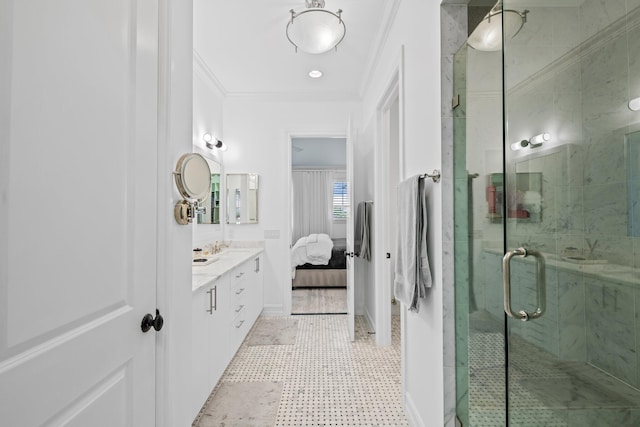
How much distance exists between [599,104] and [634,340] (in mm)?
594

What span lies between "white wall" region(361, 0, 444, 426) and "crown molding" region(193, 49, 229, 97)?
6.48 feet

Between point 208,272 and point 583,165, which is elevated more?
point 583,165

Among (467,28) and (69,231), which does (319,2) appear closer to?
(467,28)

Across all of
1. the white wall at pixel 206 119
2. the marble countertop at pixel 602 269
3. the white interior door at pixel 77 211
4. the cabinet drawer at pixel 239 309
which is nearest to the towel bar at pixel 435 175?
the marble countertop at pixel 602 269

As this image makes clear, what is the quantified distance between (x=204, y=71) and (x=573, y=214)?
3.41 metres

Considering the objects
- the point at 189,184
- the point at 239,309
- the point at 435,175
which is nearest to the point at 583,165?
the point at 435,175

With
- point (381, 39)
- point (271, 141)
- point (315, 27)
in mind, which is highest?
point (381, 39)

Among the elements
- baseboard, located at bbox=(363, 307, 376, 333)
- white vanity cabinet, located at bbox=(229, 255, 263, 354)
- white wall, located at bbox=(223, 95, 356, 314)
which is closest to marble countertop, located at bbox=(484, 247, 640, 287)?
white vanity cabinet, located at bbox=(229, 255, 263, 354)

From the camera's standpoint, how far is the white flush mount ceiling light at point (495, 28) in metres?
→ 1.08

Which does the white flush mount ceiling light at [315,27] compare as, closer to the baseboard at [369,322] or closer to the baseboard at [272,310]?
the baseboard at [369,322]

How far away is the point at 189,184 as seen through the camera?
1.25 m

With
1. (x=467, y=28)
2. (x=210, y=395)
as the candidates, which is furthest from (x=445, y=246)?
(x=210, y=395)

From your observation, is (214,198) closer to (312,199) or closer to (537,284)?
(537,284)

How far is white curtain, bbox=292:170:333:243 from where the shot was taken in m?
7.55
